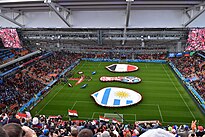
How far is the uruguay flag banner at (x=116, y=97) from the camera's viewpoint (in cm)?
2338

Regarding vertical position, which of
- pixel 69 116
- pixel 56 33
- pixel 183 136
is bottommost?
pixel 69 116

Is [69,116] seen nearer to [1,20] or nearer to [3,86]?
[3,86]

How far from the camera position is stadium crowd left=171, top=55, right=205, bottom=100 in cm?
2771

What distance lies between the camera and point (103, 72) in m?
36.2

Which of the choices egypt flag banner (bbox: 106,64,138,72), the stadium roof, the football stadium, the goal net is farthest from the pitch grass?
the stadium roof

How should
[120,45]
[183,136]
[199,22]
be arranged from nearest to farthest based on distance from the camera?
[183,136] → [199,22] → [120,45]

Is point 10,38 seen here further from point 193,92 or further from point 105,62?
point 193,92

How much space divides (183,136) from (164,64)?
114ft

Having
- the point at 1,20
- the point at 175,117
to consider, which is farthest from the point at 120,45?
the point at 175,117

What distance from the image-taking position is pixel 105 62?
43312mm

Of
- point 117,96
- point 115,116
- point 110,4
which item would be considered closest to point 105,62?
point 110,4

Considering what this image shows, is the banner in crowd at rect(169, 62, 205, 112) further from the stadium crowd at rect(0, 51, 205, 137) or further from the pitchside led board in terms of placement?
the pitchside led board

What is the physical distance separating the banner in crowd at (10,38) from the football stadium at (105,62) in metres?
0.18

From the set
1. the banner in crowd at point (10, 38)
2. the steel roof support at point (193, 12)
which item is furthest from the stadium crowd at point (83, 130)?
the banner in crowd at point (10, 38)
